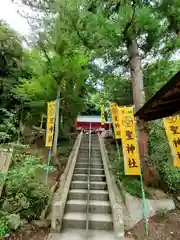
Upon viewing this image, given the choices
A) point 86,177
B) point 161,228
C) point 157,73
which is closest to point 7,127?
point 86,177

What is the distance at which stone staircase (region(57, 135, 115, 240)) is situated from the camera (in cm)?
508

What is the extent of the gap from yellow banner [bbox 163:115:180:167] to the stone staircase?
2299 mm

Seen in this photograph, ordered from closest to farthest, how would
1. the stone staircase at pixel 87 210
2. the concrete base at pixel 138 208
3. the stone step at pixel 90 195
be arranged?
the stone staircase at pixel 87 210
the concrete base at pixel 138 208
the stone step at pixel 90 195

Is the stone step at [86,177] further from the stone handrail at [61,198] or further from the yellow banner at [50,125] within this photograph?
the yellow banner at [50,125]

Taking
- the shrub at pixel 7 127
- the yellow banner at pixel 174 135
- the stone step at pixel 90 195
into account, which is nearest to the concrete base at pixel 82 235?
the stone step at pixel 90 195

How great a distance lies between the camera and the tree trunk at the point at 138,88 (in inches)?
286

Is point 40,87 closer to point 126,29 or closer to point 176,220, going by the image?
point 126,29

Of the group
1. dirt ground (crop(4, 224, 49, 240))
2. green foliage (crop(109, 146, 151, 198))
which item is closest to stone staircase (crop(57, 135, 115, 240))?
dirt ground (crop(4, 224, 49, 240))

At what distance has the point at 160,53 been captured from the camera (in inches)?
318

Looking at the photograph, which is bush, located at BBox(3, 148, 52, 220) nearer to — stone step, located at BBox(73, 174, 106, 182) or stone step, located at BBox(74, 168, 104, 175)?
stone step, located at BBox(73, 174, 106, 182)

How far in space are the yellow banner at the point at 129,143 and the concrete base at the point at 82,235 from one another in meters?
1.92

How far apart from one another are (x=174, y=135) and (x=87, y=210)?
3091mm

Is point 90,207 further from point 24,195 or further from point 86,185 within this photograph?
point 24,195

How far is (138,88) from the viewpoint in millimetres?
7621
